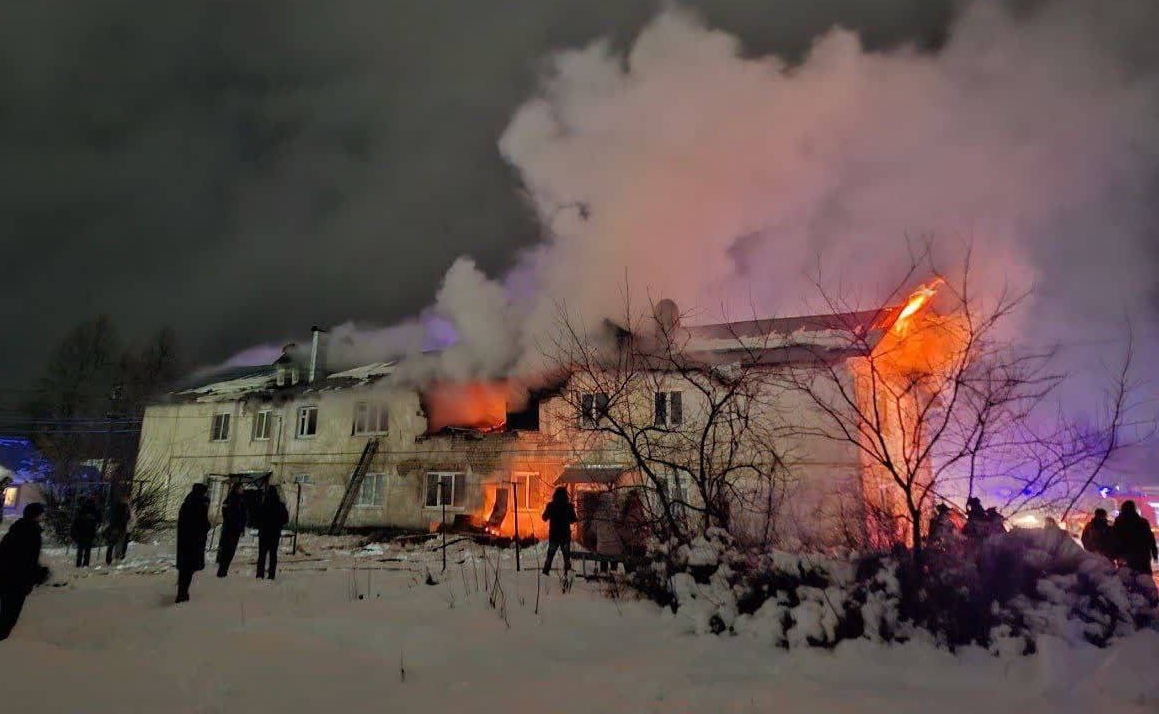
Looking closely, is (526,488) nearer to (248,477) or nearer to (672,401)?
(672,401)

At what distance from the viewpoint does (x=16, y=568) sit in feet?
22.6

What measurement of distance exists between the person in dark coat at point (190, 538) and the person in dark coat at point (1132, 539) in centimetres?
1300

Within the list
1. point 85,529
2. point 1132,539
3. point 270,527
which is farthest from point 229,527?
point 1132,539

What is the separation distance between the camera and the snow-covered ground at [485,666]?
184 inches

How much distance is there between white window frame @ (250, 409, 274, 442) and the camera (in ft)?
93.7

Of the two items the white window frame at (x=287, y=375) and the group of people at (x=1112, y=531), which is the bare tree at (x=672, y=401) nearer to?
the group of people at (x=1112, y=531)

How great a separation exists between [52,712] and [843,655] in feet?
20.1

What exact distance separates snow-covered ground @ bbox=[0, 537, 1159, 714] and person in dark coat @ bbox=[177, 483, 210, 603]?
36 centimetres

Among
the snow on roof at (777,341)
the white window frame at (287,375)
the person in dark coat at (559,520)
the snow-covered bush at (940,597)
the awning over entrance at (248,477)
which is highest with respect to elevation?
the white window frame at (287,375)

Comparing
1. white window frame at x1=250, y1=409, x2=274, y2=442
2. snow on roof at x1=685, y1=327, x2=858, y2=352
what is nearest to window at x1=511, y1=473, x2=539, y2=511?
snow on roof at x1=685, y1=327, x2=858, y2=352

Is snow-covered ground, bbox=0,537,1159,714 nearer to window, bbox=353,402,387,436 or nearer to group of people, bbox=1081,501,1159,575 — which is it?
group of people, bbox=1081,501,1159,575

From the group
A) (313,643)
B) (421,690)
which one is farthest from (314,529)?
(421,690)

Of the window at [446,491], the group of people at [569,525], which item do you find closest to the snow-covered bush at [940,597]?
the group of people at [569,525]

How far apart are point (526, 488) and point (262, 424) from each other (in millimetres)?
13574
